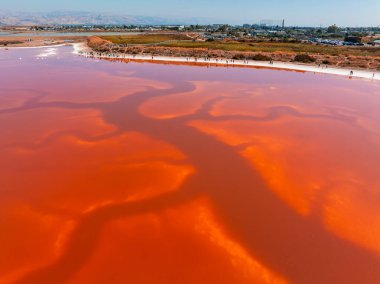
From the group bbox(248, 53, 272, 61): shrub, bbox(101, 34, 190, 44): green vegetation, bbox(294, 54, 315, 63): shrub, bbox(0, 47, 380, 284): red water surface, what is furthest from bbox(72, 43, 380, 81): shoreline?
bbox(101, 34, 190, 44): green vegetation

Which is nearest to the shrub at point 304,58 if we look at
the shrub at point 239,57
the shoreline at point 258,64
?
the shoreline at point 258,64

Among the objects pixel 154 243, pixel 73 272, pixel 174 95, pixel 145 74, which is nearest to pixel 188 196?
pixel 154 243

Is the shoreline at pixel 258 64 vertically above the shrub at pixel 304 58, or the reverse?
the shrub at pixel 304 58

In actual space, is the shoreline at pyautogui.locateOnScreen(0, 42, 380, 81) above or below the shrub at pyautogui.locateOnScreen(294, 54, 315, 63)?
below

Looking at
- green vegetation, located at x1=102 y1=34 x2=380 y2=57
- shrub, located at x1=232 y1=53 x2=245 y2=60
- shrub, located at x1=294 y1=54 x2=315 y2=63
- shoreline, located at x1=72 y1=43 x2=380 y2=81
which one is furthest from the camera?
green vegetation, located at x1=102 y1=34 x2=380 y2=57

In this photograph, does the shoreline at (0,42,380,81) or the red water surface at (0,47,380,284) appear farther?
the shoreline at (0,42,380,81)

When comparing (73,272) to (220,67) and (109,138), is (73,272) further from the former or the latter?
(220,67)

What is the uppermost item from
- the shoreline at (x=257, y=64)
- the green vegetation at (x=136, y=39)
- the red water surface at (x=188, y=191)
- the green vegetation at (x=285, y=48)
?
the green vegetation at (x=136, y=39)

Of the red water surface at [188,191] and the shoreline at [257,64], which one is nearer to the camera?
the red water surface at [188,191]

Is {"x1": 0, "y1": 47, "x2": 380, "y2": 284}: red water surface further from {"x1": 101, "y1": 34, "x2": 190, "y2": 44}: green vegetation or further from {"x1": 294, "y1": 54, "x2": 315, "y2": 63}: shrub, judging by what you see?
{"x1": 101, "y1": 34, "x2": 190, "y2": 44}: green vegetation

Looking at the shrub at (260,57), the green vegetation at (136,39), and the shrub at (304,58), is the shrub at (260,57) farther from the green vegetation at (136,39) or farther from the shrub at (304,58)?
the green vegetation at (136,39)
